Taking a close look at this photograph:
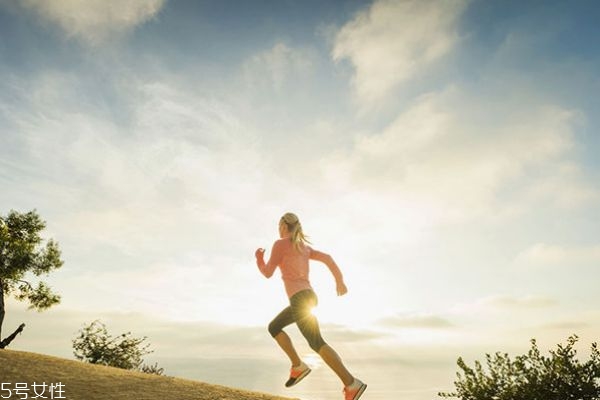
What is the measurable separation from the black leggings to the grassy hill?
1602mm

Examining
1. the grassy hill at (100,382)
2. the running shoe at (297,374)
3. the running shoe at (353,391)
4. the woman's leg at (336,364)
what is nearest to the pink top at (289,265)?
the woman's leg at (336,364)

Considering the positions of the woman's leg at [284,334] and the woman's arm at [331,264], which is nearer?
the woman's leg at [284,334]

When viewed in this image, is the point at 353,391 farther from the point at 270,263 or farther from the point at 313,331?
the point at 270,263

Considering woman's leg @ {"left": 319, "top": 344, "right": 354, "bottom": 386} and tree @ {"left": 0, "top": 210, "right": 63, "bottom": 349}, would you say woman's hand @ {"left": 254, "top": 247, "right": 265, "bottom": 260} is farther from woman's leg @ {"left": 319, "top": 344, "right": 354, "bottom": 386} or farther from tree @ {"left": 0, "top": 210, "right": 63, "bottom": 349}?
tree @ {"left": 0, "top": 210, "right": 63, "bottom": 349}

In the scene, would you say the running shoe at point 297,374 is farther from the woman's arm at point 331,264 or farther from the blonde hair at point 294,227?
the blonde hair at point 294,227

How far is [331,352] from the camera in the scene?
20.7ft

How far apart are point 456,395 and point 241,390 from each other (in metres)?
5.68

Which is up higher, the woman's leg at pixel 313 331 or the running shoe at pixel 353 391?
the woman's leg at pixel 313 331

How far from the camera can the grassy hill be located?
21.2ft

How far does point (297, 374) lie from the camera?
22.0 ft

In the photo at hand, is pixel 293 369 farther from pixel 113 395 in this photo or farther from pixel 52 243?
pixel 52 243

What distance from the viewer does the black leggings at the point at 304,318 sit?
6348 mm

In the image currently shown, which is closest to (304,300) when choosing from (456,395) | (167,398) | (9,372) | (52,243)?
(167,398)

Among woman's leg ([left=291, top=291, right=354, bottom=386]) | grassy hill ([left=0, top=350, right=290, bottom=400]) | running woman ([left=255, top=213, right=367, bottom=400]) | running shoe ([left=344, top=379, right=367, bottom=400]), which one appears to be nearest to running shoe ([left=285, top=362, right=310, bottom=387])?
running woman ([left=255, top=213, right=367, bottom=400])
